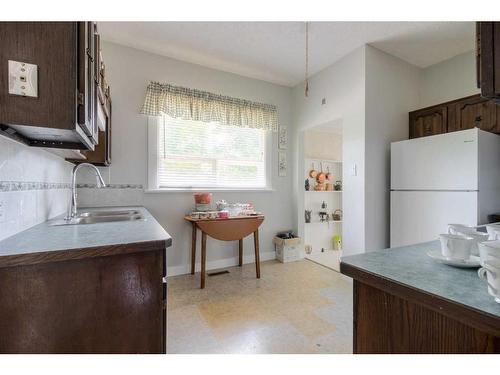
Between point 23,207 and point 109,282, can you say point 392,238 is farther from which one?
point 23,207

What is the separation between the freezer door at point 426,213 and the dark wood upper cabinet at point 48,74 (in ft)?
9.24

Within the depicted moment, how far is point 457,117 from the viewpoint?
2590 mm

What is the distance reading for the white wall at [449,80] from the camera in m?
2.76

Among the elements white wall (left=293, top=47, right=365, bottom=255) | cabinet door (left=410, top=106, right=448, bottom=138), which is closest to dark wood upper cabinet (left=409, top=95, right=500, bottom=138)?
cabinet door (left=410, top=106, right=448, bottom=138)

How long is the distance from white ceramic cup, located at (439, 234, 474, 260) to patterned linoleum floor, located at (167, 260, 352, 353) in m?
1.19

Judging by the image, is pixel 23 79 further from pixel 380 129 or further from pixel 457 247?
pixel 380 129

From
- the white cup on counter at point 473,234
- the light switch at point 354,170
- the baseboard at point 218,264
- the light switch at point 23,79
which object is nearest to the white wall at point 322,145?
the light switch at point 354,170

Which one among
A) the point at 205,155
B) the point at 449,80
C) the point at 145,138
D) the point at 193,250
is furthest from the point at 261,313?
the point at 449,80

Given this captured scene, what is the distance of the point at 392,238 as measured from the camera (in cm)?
270

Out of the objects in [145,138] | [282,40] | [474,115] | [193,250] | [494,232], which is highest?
[282,40]

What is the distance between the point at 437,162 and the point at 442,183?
206mm

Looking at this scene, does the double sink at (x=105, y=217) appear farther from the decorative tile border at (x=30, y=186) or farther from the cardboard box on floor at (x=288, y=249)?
the cardboard box on floor at (x=288, y=249)

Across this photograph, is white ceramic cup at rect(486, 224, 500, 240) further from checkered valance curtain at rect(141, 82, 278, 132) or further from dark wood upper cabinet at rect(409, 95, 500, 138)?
checkered valance curtain at rect(141, 82, 278, 132)

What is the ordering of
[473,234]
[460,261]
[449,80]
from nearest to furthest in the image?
[460,261] < [473,234] < [449,80]
